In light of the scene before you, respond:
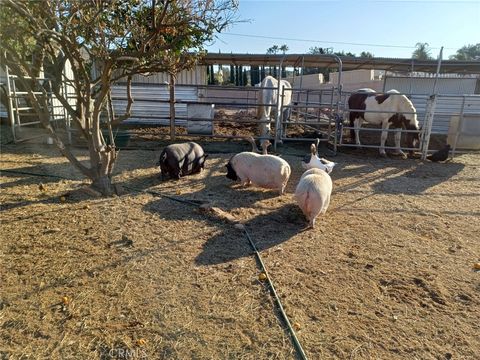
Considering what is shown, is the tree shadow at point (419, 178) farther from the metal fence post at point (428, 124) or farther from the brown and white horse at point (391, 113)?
the brown and white horse at point (391, 113)

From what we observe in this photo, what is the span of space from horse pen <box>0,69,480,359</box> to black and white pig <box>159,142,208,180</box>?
0.24m

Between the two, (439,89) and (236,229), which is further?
(439,89)

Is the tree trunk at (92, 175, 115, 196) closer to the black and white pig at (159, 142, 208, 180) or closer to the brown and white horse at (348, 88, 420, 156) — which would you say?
the black and white pig at (159, 142, 208, 180)

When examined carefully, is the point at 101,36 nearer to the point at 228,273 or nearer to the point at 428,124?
the point at 228,273

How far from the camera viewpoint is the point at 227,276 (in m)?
3.34

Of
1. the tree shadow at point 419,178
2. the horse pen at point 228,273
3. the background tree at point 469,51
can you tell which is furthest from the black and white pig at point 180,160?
the background tree at point 469,51

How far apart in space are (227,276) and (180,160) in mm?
3280

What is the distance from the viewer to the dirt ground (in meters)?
2.53

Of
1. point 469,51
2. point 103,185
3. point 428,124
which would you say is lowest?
point 103,185

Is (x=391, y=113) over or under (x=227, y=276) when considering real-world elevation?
over

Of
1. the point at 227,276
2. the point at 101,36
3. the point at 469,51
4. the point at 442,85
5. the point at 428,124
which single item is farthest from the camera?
the point at 469,51

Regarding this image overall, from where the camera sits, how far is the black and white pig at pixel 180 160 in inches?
243

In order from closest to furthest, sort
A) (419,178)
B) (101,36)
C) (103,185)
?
(101,36) < (103,185) < (419,178)

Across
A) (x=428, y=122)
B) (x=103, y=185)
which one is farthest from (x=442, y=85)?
(x=103, y=185)
